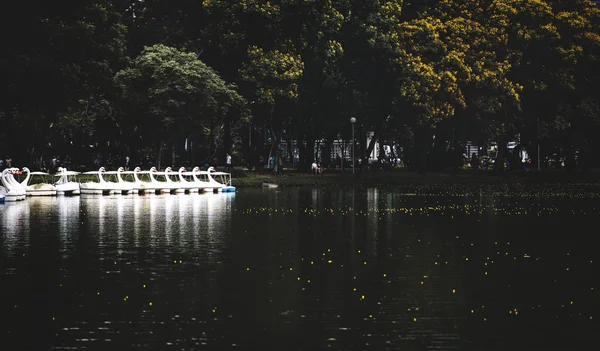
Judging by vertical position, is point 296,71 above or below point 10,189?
above

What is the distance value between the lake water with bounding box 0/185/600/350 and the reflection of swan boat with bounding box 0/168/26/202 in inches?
422

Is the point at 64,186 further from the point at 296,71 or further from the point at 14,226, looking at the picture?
the point at 296,71

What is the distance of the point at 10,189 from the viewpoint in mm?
42656

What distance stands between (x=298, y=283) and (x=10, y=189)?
1146 inches

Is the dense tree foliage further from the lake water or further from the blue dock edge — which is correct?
the lake water

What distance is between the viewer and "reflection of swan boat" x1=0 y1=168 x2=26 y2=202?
42.1 meters

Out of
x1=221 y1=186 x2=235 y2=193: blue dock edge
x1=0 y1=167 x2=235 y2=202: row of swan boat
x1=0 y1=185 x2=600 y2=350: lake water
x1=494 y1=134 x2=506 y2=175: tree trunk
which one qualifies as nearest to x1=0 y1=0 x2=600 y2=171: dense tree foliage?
x1=494 y1=134 x2=506 y2=175: tree trunk

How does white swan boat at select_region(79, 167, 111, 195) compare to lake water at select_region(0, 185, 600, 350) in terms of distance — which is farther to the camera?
white swan boat at select_region(79, 167, 111, 195)

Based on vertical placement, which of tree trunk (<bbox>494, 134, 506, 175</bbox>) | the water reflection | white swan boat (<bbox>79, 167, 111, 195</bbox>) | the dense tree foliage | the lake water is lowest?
the lake water

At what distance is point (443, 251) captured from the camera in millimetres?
20750

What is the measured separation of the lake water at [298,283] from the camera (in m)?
11.4

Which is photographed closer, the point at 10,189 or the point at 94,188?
the point at 10,189

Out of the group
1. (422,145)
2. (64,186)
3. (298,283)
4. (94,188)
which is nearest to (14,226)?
(298,283)

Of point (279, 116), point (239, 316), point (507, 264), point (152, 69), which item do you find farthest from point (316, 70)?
point (239, 316)
